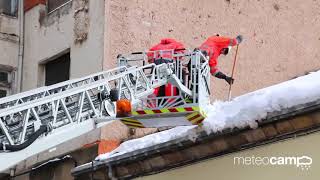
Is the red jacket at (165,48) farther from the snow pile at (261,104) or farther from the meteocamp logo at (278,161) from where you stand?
the meteocamp logo at (278,161)

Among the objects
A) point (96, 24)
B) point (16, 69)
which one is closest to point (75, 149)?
point (96, 24)

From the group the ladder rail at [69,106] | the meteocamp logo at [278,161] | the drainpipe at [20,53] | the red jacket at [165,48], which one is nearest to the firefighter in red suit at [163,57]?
the red jacket at [165,48]

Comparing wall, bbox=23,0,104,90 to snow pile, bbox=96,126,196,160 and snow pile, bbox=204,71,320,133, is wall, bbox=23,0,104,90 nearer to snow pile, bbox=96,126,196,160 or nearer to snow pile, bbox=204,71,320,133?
snow pile, bbox=96,126,196,160

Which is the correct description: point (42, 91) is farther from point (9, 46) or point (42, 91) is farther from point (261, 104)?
point (9, 46)

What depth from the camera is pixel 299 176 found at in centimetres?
951

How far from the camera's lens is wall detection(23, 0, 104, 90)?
49.5 ft

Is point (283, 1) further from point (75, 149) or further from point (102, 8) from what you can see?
point (75, 149)

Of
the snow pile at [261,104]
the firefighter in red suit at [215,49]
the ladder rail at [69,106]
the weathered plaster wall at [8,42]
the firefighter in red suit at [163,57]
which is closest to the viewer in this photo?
the ladder rail at [69,106]

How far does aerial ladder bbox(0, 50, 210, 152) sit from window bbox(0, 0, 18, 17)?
752 centimetres

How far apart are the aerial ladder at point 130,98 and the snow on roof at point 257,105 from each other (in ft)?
0.85

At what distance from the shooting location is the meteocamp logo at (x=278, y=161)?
30.9 feet

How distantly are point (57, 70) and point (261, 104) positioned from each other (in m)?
7.74

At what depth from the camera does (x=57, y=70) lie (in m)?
16.8

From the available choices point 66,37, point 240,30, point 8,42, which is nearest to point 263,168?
point 66,37
